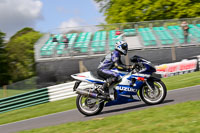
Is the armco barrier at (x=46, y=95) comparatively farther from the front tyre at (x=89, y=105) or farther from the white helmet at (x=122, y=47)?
the white helmet at (x=122, y=47)

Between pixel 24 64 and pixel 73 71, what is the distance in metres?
23.1

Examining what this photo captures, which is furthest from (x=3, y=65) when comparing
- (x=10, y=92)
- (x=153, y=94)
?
(x=153, y=94)

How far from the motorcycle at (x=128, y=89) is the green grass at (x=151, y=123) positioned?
31.2 inches

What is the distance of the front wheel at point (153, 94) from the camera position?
24.9 ft

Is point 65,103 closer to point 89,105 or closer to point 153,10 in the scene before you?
point 89,105

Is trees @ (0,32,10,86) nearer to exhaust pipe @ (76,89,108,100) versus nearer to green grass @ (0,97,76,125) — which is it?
green grass @ (0,97,76,125)

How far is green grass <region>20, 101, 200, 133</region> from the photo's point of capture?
528 centimetres

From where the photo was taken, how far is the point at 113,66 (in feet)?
26.0

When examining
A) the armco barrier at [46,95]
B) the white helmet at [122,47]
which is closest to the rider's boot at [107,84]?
the white helmet at [122,47]

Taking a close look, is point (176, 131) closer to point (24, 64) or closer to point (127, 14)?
point (127, 14)

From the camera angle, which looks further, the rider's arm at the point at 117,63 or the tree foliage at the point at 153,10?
the tree foliage at the point at 153,10

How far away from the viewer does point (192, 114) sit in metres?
5.96

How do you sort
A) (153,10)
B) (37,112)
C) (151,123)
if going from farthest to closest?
(153,10), (37,112), (151,123)

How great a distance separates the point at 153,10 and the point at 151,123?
2630 centimetres
